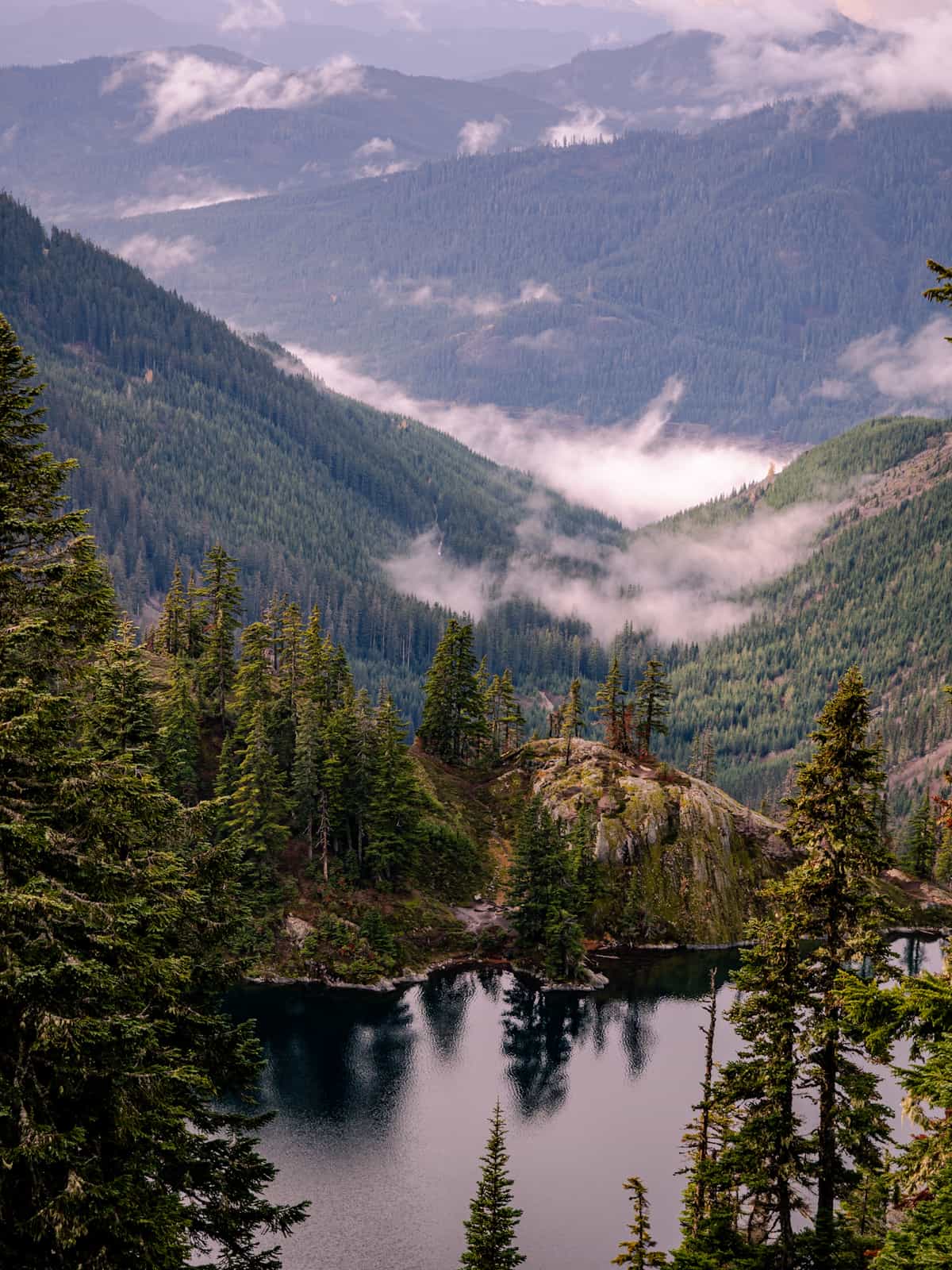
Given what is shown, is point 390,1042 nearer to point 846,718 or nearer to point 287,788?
point 287,788

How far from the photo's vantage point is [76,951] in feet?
86.2

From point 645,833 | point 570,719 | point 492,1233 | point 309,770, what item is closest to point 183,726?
point 309,770

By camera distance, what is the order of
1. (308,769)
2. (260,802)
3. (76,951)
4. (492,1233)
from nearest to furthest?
(76,951)
(492,1233)
(260,802)
(308,769)

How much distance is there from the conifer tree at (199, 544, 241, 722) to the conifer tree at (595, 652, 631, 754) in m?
44.1

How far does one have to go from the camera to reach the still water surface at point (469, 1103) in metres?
79.4

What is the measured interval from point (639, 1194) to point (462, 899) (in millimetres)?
88248

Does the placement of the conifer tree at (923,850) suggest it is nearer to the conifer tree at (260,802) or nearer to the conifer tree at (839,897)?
the conifer tree at (260,802)

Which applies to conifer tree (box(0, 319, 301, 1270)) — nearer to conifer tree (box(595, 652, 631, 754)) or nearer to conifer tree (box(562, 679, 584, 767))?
conifer tree (box(595, 652, 631, 754))

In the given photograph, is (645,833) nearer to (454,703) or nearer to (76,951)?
(454,703)

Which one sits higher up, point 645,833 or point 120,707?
point 120,707

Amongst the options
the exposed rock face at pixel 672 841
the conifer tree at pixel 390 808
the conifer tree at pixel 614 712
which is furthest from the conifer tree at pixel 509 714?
the conifer tree at pixel 390 808

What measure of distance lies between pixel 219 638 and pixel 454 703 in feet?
121

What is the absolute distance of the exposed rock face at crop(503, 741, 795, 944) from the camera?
14375cm

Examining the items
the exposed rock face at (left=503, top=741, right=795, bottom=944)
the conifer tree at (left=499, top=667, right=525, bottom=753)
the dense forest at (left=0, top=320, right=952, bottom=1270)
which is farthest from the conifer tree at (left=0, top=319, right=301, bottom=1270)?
the conifer tree at (left=499, top=667, right=525, bottom=753)
